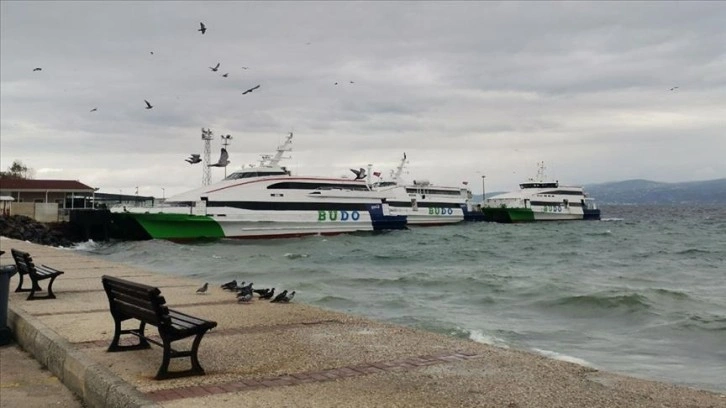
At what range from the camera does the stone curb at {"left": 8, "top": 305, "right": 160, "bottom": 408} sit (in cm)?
464

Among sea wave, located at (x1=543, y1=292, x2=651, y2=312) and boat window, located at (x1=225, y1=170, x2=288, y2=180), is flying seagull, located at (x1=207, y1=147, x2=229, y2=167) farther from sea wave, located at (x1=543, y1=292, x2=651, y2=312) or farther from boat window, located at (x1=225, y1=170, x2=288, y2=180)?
sea wave, located at (x1=543, y1=292, x2=651, y2=312)

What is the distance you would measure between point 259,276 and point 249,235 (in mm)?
20494

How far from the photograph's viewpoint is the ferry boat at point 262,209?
127ft

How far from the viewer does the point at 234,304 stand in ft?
31.9

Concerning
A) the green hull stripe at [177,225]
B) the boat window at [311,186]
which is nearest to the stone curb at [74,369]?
the green hull stripe at [177,225]

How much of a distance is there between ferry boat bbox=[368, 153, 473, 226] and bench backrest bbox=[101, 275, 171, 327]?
44672mm

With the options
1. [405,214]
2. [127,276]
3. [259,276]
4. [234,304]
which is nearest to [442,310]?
[234,304]

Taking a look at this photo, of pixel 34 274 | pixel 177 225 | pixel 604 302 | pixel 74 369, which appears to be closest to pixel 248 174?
pixel 177 225

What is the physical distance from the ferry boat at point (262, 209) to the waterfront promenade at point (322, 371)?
30.8 meters

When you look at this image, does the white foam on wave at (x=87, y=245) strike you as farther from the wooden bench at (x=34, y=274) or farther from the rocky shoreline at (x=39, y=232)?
the wooden bench at (x=34, y=274)

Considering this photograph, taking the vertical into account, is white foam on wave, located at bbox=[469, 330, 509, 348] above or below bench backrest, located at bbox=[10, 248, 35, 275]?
below

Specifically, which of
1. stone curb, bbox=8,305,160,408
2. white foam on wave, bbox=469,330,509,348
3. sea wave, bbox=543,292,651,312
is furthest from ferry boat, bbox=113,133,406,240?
stone curb, bbox=8,305,160,408

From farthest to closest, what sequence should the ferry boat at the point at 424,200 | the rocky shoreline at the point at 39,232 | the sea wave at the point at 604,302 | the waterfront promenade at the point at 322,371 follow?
the ferry boat at the point at 424,200 → the rocky shoreline at the point at 39,232 → the sea wave at the point at 604,302 → the waterfront promenade at the point at 322,371

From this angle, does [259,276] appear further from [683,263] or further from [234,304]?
[683,263]
